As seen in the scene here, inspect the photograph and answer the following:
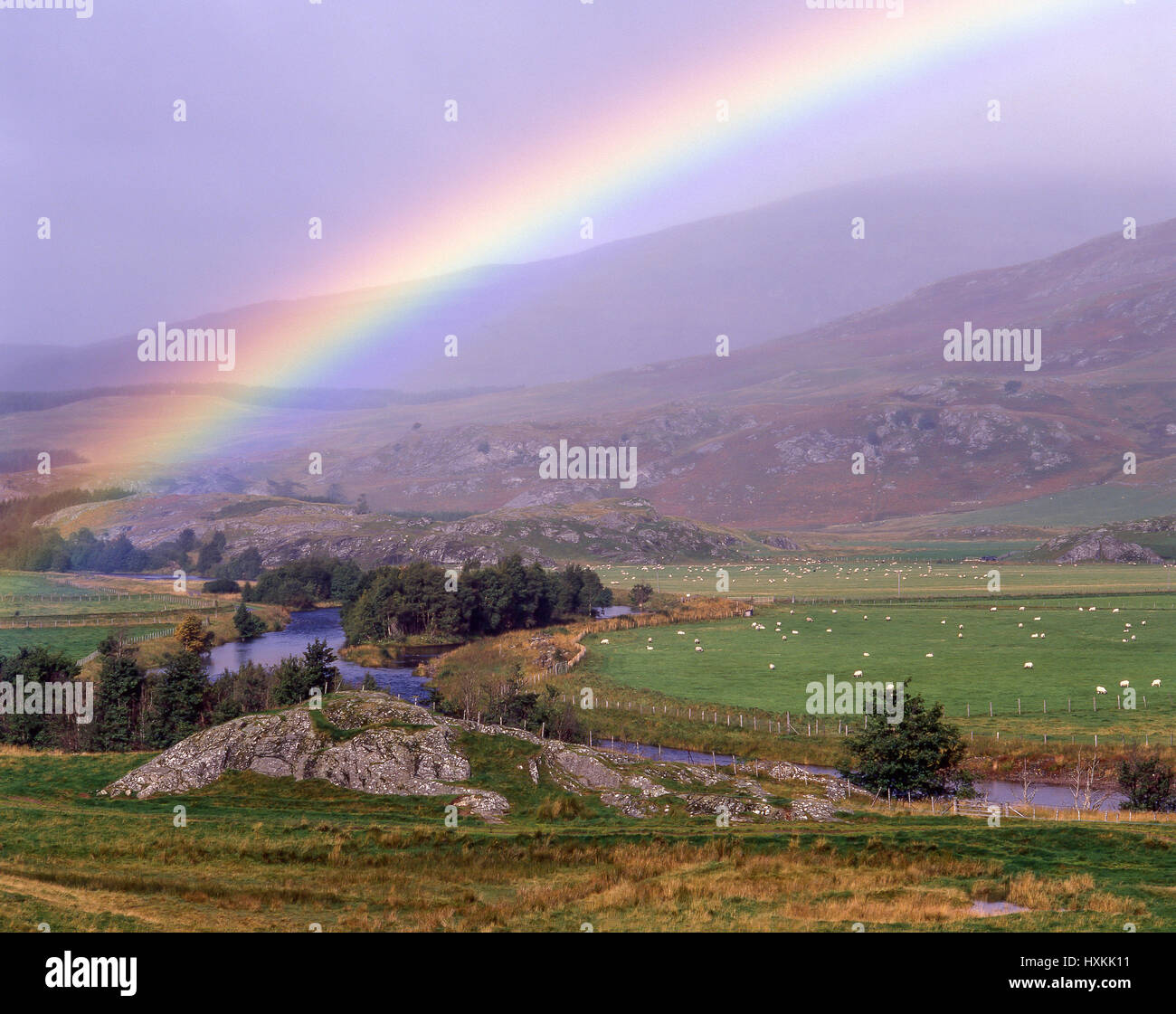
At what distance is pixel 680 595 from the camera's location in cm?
16538

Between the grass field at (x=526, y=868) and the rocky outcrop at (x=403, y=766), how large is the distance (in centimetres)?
119

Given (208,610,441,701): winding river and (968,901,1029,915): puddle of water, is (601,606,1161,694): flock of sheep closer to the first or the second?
(208,610,441,701): winding river

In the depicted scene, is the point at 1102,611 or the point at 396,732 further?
the point at 1102,611

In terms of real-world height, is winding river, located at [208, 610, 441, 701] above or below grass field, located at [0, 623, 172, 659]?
below

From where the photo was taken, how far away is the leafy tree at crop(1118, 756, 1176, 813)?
5009cm

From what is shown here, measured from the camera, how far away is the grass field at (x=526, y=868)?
27812 millimetres

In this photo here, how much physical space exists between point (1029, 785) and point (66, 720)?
203 feet

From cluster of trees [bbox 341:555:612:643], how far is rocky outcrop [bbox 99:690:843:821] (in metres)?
81.0

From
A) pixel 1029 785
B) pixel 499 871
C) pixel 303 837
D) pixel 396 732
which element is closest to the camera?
pixel 499 871

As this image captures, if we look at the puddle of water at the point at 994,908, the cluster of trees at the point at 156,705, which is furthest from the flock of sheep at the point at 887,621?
the puddle of water at the point at 994,908

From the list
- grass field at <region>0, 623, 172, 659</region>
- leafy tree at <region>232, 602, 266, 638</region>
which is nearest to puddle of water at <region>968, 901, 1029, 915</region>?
grass field at <region>0, 623, 172, 659</region>

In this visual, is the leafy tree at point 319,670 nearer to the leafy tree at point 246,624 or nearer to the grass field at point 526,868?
the grass field at point 526,868
